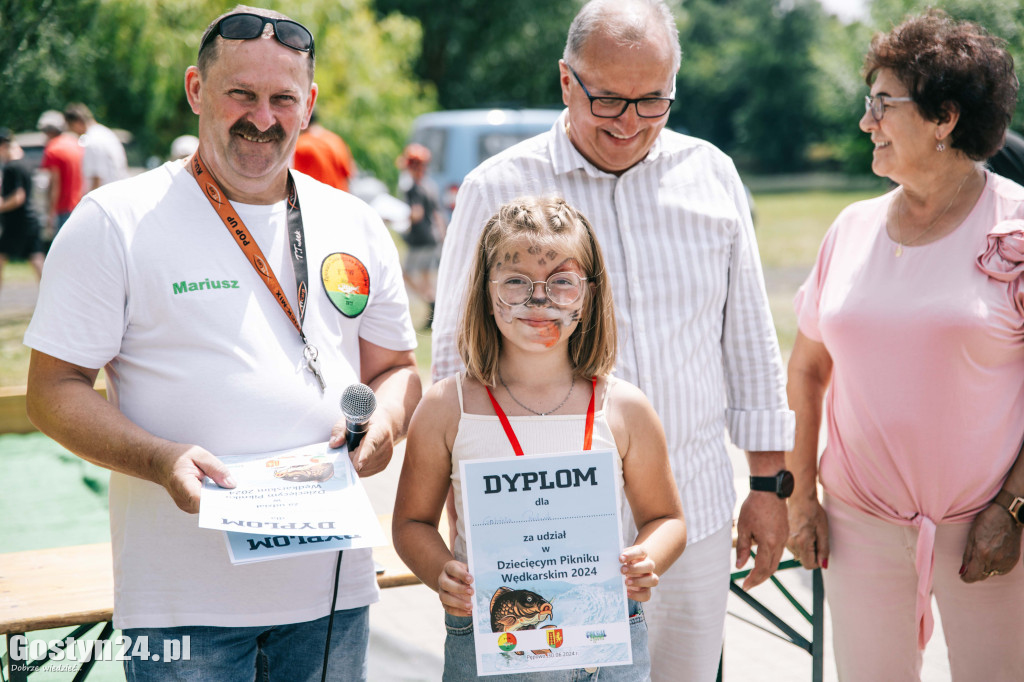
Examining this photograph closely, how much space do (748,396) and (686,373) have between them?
293 millimetres

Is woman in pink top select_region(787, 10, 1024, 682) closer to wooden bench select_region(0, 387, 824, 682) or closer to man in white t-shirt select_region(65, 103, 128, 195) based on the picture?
wooden bench select_region(0, 387, 824, 682)

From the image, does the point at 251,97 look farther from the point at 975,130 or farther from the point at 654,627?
the point at 975,130

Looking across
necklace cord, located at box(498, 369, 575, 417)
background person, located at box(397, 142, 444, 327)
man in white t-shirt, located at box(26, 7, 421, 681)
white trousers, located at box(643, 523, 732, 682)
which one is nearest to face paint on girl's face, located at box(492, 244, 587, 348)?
necklace cord, located at box(498, 369, 575, 417)

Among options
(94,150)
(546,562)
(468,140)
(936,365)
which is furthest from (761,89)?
(546,562)

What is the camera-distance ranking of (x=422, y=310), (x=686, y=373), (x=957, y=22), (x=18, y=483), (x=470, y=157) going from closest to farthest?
(x=686, y=373)
(x=957, y=22)
(x=18, y=483)
(x=422, y=310)
(x=470, y=157)

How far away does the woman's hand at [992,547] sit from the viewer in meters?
2.55

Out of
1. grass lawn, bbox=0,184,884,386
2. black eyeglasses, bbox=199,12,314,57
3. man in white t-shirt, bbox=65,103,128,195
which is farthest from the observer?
man in white t-shirt, bbox=65,103,128,195

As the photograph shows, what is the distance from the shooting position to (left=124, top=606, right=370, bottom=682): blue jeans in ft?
6.78

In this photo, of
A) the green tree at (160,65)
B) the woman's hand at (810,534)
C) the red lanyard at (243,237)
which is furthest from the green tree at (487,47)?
the red lanyard at (243,237)

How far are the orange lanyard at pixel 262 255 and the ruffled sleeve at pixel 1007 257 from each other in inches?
70.5

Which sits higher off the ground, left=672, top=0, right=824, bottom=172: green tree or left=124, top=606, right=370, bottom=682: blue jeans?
left=124, top=606, right=370, bottom=682: blue jeans

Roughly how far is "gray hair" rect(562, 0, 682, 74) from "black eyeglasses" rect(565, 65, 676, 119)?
0.36 feet

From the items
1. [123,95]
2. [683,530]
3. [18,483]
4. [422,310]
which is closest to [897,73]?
[683,530]

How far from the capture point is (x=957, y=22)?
8.71 ft
